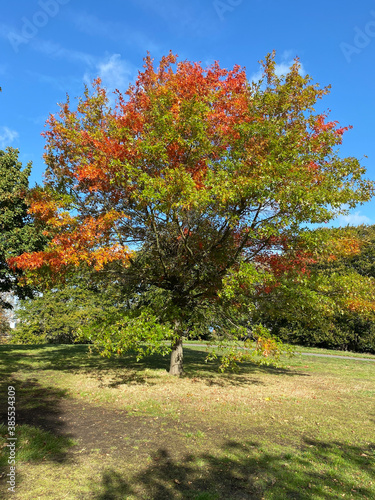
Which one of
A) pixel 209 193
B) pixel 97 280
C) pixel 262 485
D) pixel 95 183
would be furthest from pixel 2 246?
pixel 262 485

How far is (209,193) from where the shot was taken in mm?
7484

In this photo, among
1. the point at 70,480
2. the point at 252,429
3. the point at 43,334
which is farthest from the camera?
the point at 43,334

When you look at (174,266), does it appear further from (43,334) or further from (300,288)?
(43,334)

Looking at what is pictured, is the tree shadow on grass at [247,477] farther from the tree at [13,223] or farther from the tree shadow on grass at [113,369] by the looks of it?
the tree at [13,223]

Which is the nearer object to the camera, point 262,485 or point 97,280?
point 262,485

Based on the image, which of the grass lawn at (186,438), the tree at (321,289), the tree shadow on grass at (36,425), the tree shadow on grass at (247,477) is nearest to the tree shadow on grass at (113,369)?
the grass lawn at (186,438)

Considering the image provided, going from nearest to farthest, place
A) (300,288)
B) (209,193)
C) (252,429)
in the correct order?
(252,429), (209,193), (300,288)

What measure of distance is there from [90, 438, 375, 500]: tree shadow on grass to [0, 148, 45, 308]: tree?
1417 cm

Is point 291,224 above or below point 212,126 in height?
below

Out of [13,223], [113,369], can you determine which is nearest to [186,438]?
[113,369]

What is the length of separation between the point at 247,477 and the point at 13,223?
16.9m

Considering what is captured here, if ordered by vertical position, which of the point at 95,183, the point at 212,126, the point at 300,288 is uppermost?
the point at 212,126

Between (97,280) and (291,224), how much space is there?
6.81 meters

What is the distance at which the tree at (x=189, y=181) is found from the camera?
307 inches
